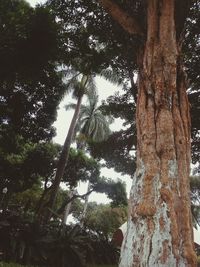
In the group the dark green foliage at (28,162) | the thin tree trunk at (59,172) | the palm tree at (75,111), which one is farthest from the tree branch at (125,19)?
the dark green foliage at (28,162)

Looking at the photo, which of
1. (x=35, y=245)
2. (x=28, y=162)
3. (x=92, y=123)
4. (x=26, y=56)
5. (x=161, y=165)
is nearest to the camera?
(x=161, y=165)

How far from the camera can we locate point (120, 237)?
1393 centimetres

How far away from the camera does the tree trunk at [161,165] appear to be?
8.18 ft

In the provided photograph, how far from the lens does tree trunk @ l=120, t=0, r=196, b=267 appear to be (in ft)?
8.18

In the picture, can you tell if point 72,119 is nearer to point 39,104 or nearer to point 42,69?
point 39,104

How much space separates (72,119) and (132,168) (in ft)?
19.5

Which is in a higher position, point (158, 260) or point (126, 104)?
point (126, 104)

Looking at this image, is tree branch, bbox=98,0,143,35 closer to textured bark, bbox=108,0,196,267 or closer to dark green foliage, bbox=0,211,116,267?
textured bark, bbox=108,0,196,267

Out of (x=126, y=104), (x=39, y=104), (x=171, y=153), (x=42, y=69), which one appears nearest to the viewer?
(x=171, y=153)

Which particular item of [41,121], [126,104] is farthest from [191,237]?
[41,121]

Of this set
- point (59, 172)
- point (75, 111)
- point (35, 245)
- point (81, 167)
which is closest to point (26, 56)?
point (35, 245)

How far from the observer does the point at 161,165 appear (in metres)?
2.92

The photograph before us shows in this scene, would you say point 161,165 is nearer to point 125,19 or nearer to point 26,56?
point 125,19

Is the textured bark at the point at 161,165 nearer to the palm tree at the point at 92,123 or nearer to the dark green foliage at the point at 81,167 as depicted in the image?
the dark green foliage at the point at 81,167
